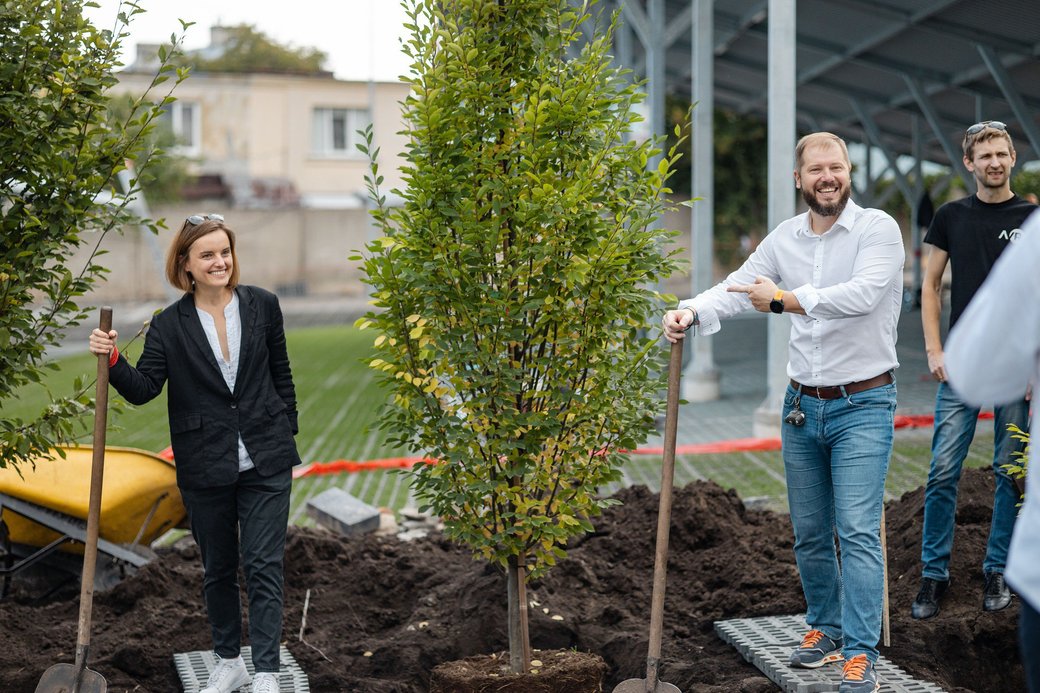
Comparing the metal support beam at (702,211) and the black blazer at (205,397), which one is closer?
the black blazer at (205,397)

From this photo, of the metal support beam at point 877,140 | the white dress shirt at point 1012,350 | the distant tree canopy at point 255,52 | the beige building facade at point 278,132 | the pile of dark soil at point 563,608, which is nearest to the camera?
the white dress shirt at point 1012,350

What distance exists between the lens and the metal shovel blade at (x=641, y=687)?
4.11 m

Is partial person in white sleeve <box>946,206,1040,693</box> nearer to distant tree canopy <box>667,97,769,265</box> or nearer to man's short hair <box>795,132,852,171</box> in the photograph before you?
man's short hair <box>795,132,852,171</box>

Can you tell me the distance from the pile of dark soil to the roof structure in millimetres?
8345

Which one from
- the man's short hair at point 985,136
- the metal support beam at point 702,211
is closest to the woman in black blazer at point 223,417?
the man's short hair at point 985,136

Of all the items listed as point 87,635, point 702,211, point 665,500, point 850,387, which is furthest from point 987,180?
point 702,211

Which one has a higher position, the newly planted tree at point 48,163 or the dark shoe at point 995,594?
the newly planted tree at point 48,163

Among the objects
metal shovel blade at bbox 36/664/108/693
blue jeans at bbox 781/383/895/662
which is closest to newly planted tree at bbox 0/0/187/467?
metal shovel blade at bbox 36/664/108/693

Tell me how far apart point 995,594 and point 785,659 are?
1072 millimetres

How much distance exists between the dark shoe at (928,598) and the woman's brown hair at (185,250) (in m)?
3.17

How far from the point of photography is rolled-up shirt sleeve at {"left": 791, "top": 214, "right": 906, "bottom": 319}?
4027 mm

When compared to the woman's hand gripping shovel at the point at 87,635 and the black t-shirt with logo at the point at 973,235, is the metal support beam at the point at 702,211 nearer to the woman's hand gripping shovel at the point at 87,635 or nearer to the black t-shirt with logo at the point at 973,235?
the black t-shirt with logo at the point at 973,235

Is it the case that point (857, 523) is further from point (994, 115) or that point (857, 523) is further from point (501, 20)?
point (994, 115)

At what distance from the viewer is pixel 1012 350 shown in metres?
2.17
